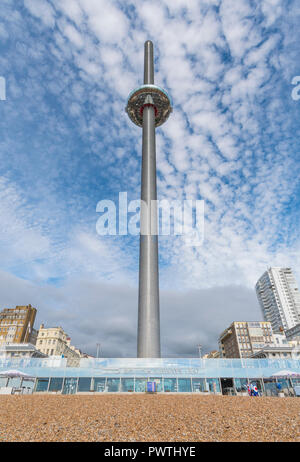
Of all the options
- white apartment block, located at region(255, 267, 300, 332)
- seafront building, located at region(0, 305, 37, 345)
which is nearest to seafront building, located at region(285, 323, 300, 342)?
white apartment block, located at region(255, 267, 300, 332)

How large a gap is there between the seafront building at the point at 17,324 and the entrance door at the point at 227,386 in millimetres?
83872

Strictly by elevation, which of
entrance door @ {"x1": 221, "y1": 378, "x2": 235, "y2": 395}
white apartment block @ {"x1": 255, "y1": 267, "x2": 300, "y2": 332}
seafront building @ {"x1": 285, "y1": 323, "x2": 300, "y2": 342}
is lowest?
entrance door @ {"x1": 221, "y1": 378, "x2": 235, "y2": 395}

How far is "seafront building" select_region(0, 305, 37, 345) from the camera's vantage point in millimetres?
92625

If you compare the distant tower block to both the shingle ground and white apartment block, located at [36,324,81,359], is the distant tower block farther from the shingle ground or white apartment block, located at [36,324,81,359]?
white apartment block, located at [36,324,81,359]

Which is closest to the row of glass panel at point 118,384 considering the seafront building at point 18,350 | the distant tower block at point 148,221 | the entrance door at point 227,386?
the entrance door at point 227,386

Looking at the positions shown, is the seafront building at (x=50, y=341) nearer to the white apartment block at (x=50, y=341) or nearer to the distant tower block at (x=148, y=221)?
the white apartment block at (x=50, y=341)

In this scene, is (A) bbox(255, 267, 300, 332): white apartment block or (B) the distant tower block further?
(A) bbox(255, 267, 300, 332): white apartment block

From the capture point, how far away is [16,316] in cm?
9681

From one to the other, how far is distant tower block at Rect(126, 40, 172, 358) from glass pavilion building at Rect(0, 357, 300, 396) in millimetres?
9186

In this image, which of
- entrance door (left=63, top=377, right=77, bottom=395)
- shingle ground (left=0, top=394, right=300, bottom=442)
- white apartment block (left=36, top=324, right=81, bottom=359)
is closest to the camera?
shingle ground (left=0, top=394, right=300, bottom=442)

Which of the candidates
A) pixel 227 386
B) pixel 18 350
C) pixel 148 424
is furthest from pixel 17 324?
pixel 148 424

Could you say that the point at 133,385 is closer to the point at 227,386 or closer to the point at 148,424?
the point at 227,386

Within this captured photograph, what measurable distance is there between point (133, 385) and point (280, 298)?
17520cm

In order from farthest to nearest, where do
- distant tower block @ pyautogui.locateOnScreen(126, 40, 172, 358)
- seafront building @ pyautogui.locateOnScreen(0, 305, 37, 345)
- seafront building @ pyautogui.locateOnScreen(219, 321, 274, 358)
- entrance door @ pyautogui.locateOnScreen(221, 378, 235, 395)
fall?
1. seafront building @ pyautogui.locateOnScreen(219, 321, 274, 358)
2. seafront building @ pyautogui.locateOnScreen(0, 305, 37, 345)
3. distant tower block @ pyautogui.locateOnScreen(126, 40, 172, 358)
4. entrance door @ pyautogui.locateOnScreen(221, 378, 235, 395)
